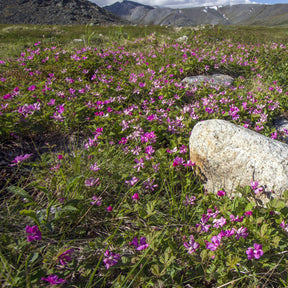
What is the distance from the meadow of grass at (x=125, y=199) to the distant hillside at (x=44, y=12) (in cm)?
4777

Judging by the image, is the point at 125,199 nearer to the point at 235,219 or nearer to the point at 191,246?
the point at 191,246

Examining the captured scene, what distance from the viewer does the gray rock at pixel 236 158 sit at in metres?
2.33

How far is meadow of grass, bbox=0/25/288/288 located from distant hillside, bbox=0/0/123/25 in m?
47.8

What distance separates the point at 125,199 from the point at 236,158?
1.40 metres

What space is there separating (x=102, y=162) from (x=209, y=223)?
147 cm

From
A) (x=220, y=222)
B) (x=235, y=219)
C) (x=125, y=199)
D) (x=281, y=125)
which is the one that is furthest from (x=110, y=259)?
(x=281, y=125)

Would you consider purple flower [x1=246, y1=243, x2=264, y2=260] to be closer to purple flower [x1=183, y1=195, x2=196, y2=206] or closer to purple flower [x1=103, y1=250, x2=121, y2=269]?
purple flower [x1=183, y1=195, x2=196, y2=206]

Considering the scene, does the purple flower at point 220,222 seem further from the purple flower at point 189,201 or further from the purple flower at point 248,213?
the purple flower at point 189,201

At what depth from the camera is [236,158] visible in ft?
8.43

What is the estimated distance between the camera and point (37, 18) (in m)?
48.8

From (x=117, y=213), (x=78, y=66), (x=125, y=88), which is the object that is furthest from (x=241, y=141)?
(x=78, y=66)

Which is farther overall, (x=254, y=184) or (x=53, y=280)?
(x=254, y=184)

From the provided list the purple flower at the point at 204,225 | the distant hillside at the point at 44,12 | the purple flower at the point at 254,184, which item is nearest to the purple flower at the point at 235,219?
the purple flower at the point at 204,225

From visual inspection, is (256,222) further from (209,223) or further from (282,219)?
(209,223)
